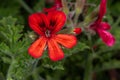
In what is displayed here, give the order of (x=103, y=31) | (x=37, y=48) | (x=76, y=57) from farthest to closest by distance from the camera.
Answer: (x=76, y=57)
(x=103, y=31)
(x=37, y=48)

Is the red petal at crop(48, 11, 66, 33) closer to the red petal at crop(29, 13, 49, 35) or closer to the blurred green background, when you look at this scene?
the red petal at crop(29, 13, 49, 35)

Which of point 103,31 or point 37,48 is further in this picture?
point 103,31

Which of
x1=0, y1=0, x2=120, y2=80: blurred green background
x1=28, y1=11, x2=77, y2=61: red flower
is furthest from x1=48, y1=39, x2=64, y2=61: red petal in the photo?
x1=0, y1=0, x2=120, y2=80: blurred green background

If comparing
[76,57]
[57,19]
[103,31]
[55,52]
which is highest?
[57,19]

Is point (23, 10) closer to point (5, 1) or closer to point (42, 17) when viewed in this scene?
point (5, 1)

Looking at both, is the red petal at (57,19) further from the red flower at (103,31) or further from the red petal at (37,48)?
the red flower at (103,31)

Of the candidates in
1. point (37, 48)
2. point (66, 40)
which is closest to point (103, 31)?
point (66, 40)

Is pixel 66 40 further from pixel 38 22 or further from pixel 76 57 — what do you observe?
pixel 76 57
